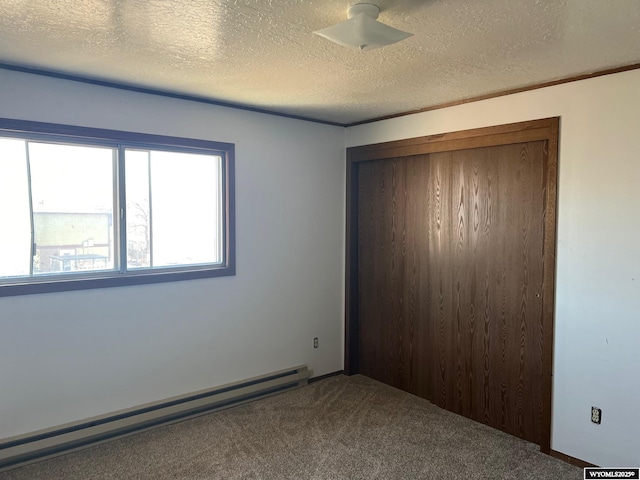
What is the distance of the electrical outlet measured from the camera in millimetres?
2717

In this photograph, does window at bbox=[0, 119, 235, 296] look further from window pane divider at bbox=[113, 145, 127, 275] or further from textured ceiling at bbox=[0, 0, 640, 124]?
textured ceiling at bbox=[0, 0, 640, 124]

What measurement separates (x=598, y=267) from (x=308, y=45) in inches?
84.2

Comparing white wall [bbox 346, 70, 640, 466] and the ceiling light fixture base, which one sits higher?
the ceiling light fixture base

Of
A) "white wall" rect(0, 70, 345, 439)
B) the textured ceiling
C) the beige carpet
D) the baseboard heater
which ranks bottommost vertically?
the beige carpet

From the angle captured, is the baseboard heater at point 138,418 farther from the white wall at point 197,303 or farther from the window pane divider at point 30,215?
the window pane divider at point 30,215

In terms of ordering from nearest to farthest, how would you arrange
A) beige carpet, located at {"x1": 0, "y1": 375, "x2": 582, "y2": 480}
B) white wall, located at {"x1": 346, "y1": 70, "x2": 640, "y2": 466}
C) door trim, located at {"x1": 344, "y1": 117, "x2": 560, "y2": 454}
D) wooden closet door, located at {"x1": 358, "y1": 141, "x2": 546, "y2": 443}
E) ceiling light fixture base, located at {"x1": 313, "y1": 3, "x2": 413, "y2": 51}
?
ceiling light fixture base, located at {"x1": 313, "y1": 3, "x2": 413, "y2": 51}, white wall, located at {"x1": 346, "y1": 70, "x2": 640, "y2": 466}, beige carpet, located at {"x1": 0, "y1": 375, "x2": 582, "y2": 480}, door trim, located at {"x1": 344, "y1": 117, "x2": 560, "y2": 454}, wooden closet door, located at {"x1": 358, "y1": 141, "x2": 546, "y2": 443}

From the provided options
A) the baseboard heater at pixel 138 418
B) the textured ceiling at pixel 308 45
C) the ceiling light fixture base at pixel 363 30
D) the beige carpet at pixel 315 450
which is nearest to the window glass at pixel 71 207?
the textured ceiling at pixel 308 45

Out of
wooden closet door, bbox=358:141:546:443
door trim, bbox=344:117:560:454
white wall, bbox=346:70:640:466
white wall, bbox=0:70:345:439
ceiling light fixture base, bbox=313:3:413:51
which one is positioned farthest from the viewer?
wooden closet door, bbox=358:141:546:443

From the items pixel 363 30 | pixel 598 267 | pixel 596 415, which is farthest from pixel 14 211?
pixel 596 415

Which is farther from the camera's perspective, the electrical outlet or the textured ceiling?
the electrical outlet

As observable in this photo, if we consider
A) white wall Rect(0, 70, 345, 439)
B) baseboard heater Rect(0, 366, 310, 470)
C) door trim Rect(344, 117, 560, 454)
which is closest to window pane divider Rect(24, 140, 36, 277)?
white wall Rect(0, 70, 345, 439)

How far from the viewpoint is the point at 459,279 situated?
11.5ft

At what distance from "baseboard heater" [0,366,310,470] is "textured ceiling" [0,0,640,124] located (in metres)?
2.26

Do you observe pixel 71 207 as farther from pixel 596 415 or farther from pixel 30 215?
pixel 596 415
